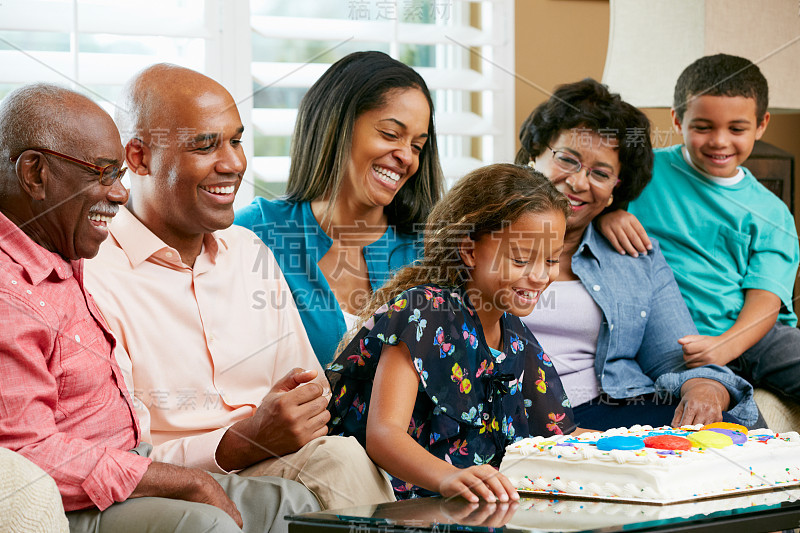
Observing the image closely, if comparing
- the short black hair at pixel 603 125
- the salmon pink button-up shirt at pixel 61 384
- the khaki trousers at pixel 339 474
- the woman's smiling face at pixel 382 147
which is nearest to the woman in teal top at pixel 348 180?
the woman's smiling face at pixel 382 147

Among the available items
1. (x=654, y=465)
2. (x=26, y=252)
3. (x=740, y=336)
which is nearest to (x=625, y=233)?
(x=740, y=336)

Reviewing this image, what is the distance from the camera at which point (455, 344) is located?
158 centimetres

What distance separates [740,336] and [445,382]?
95 centimetres

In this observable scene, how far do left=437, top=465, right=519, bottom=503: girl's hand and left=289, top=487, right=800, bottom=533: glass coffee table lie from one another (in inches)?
0.5

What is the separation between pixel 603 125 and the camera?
2113mm

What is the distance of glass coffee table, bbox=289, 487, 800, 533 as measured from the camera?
1.06 m

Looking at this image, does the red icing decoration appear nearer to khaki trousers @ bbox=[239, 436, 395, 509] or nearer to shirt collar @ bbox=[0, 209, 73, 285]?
khaki trousers @ bbox=[239, 436, 395, 509]

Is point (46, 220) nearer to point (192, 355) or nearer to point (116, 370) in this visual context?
point (116, 370)

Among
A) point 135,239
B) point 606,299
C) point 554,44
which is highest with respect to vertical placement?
point 554,44

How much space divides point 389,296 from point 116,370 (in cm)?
58

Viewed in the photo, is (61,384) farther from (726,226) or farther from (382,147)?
(726,226)

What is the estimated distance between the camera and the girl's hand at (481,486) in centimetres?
120

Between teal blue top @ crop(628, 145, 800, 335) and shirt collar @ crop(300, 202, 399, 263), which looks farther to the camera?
teal blue top @ crop(628, 145, 800, 335)

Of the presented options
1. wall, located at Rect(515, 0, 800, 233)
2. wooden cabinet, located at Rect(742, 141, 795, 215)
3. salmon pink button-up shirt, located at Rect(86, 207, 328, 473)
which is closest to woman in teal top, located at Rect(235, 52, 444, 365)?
salmon pink button-up shirt, located at Rect(86, 207, 328, 473)
